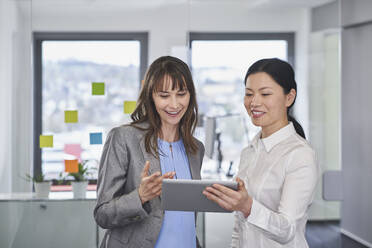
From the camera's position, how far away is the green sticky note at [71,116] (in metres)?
3.29

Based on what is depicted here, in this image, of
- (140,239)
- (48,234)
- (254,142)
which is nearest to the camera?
(140,239)

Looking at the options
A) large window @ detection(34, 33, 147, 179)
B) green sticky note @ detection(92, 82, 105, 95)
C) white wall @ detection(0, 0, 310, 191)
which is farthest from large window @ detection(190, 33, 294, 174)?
green sticky note @ detection(92, 82, 105, 95)

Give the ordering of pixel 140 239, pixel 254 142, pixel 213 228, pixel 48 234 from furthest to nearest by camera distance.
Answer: pixel 213 228, pixel 48 234, pixel 254 142, pixel 140 239

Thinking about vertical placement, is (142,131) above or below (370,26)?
below

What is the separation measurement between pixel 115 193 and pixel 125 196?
0.17 feet

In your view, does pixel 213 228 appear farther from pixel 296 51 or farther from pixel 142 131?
pixel 142 131

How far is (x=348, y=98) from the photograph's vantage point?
3.63 meters

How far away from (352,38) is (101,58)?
2163mm

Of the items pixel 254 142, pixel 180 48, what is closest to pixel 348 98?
pixel 180 48

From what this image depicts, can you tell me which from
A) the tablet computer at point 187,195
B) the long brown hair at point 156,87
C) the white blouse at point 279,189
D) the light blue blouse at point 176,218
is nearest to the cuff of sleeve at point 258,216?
the white blouse at point 279,189

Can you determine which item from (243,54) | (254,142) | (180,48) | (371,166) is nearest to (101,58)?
(180,48)

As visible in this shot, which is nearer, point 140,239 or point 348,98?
point 140,239

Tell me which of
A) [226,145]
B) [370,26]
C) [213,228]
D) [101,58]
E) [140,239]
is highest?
[370,26]

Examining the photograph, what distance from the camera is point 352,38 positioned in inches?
145
